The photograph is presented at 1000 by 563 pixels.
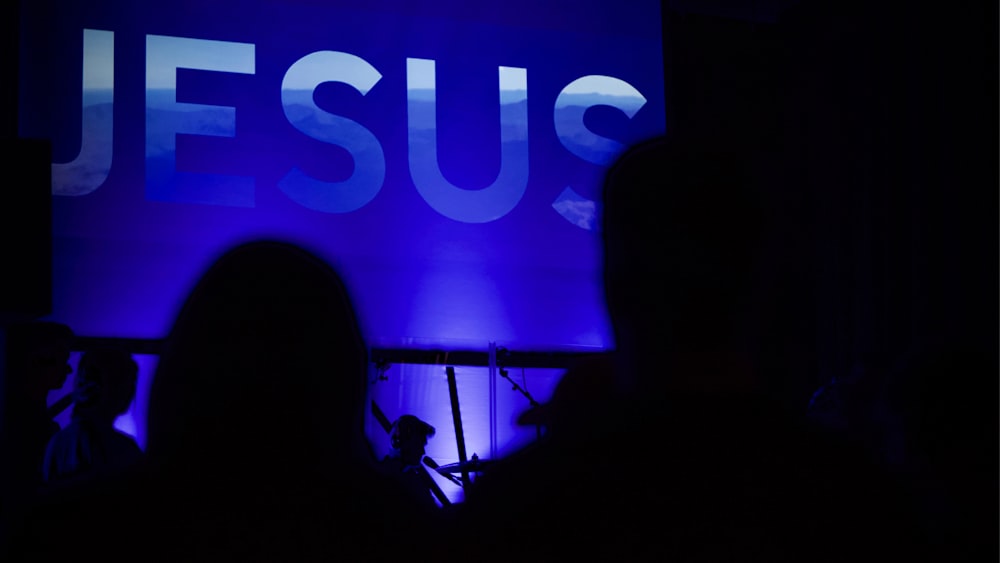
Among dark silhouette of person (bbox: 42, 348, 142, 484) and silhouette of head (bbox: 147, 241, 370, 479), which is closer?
silhouette of head (bbox: 147, 241, 370, 479)

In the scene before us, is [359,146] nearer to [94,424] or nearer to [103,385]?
[103,385]

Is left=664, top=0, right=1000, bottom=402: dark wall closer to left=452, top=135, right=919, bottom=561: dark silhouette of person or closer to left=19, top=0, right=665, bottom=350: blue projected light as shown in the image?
left=19, top=0, right=665, bottom=350: blue projected light

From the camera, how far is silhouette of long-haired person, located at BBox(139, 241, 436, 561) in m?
0.82

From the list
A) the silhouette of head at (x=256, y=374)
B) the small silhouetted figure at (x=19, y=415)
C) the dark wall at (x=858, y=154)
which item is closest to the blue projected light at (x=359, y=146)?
the dark wall at (x=858, y=154)

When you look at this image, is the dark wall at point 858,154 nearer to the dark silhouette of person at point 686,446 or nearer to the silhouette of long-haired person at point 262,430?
the dark silhouette of person at point 686,446

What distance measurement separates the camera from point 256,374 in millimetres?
822

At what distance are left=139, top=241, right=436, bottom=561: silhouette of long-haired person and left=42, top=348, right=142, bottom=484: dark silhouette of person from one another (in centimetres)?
198

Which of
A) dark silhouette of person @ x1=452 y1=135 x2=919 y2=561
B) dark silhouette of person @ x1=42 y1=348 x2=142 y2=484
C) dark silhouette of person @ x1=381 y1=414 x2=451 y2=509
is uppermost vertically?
dark silhouette of person @ x1=452 y1=135 x2=919 y2=561

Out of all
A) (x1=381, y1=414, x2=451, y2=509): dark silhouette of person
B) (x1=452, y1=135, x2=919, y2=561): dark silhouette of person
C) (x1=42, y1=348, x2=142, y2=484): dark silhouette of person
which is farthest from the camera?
(x1=381, y1=414, x2=451, y2=509): dark silhouette of person

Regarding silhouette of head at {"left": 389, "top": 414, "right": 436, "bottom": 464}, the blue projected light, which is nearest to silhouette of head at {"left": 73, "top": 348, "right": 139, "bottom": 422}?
silhouette of head at {"left": 389, "top": 414, "right": 436, "bottom": 464}

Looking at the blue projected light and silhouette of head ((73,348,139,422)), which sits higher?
the blue projected light

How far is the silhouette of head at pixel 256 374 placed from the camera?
819mm

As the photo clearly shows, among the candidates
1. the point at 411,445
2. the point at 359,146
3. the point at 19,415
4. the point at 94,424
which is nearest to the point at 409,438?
the point at 411,445

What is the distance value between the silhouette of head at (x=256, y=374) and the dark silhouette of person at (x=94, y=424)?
78.2 inches
